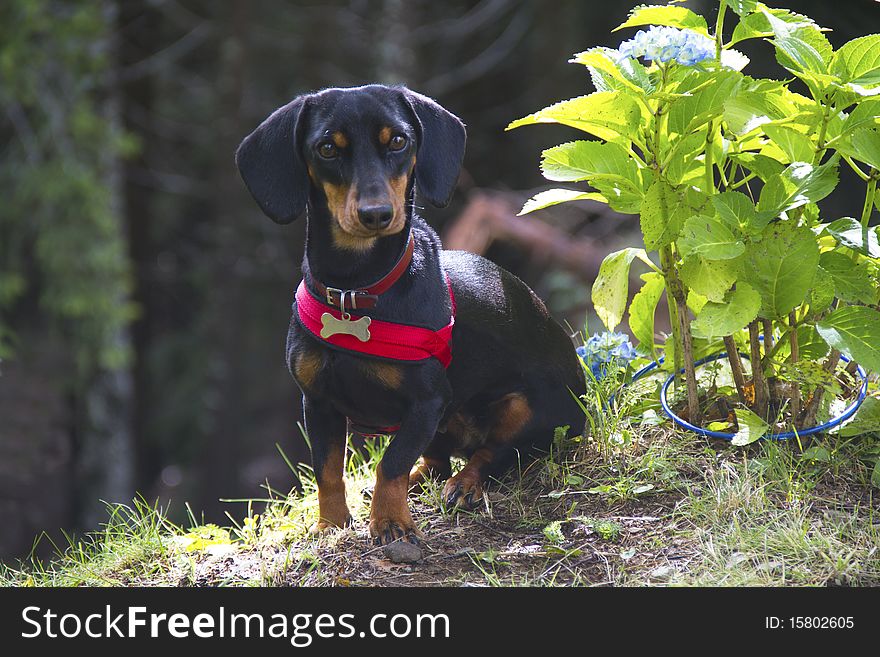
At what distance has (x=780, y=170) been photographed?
313 cm

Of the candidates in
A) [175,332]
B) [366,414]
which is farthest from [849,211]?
[175,332]

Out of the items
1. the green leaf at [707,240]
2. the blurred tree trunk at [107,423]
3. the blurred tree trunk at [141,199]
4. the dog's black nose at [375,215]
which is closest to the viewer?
the dog's black nose at [375,215]

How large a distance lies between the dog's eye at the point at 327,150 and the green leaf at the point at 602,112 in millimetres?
548

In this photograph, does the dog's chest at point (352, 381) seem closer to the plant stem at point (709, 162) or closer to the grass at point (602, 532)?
the grass at point (602, 532)

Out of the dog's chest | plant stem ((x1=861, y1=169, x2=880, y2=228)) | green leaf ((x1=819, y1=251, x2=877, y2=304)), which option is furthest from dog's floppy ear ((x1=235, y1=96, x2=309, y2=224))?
plant stem ((x1=861, y1=169, x2=880, y2=228))

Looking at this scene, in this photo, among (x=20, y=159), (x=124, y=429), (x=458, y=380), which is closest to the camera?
(x=458, y=380)

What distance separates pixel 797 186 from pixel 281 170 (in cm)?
155

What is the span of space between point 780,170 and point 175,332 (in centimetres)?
994

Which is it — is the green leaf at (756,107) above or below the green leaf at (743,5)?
below

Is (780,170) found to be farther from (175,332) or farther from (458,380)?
(175,332)

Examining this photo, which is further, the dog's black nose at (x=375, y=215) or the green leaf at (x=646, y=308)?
the green leaf at (x=646, y=308)

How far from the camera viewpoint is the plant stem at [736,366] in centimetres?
335

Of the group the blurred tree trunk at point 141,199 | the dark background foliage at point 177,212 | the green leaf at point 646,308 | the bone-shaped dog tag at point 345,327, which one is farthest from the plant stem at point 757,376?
Answer: the blurred tree trunk at point 141,199

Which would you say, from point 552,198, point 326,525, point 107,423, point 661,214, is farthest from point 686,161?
point 107,423
